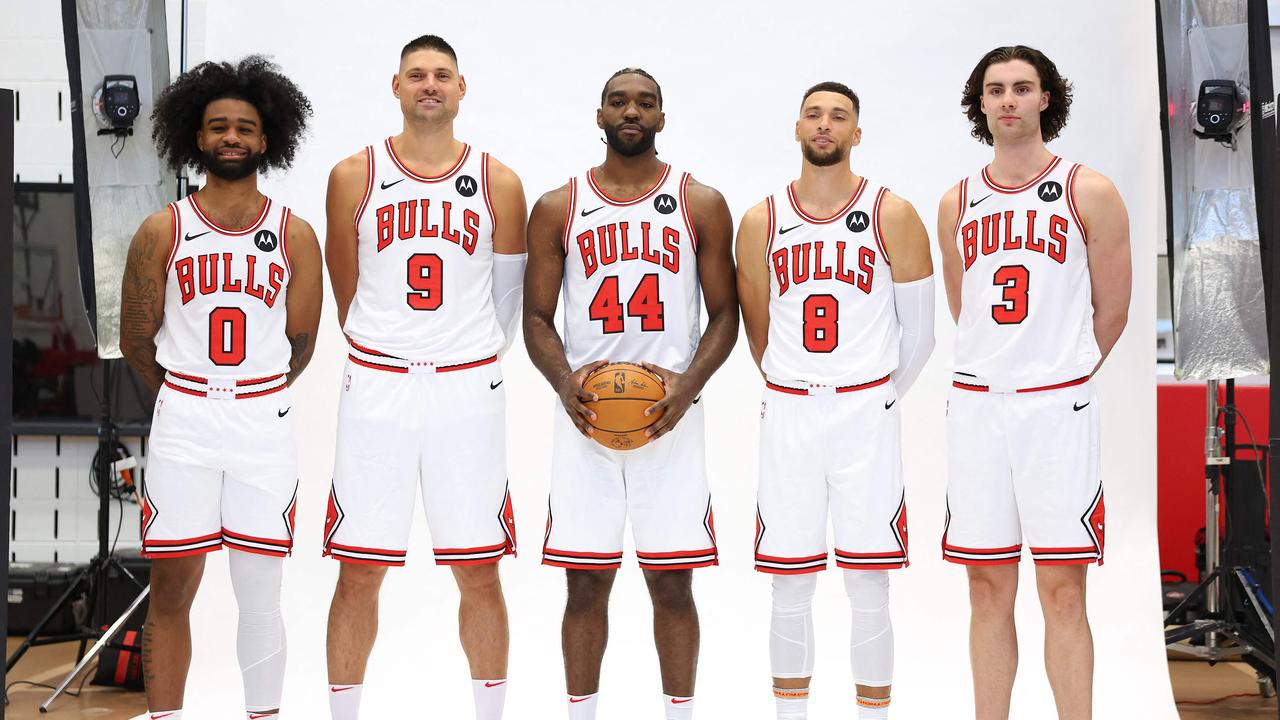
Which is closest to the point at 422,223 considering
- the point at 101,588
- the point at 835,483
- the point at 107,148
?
the point at 835,483

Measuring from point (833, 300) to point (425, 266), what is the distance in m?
1.37

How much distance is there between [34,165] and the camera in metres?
7.59

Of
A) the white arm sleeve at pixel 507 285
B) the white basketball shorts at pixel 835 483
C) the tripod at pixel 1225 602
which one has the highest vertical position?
the white arm sleeve at pixel 507 285

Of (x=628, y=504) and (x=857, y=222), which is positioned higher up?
(x=857, y=222)

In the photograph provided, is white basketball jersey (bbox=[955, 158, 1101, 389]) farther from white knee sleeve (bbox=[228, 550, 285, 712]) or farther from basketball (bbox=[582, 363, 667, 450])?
white knee sleeve (bbox=[228, 550, 285, 712])

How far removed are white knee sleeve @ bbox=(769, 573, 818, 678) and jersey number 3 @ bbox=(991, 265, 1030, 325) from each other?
106 cm

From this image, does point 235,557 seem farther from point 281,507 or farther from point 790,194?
point 790,194

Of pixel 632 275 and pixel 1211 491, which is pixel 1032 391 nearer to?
pixel 632 275

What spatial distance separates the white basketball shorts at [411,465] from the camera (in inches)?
160

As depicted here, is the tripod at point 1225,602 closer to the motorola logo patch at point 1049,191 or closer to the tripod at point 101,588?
the motorola logo patch at point 1049,191

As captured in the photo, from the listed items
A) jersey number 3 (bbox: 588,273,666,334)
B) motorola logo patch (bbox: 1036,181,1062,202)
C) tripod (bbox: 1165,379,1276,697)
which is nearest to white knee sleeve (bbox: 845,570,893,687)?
jersey number 3 (bbox: 588,273,666,334)

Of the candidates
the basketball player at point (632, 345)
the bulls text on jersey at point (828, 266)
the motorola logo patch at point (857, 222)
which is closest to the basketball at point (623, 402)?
the basketball player at point (632, 345)

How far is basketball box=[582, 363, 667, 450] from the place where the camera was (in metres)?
3.88

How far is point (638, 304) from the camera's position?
4.12 meters
